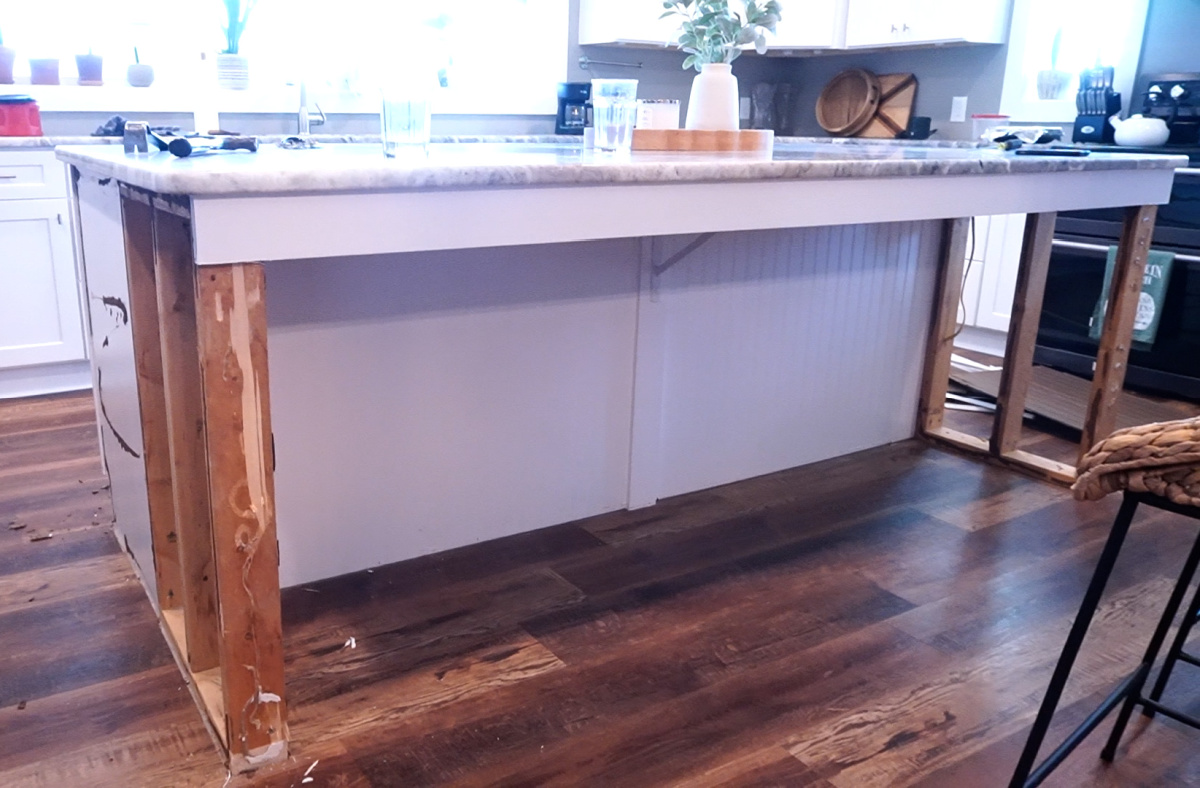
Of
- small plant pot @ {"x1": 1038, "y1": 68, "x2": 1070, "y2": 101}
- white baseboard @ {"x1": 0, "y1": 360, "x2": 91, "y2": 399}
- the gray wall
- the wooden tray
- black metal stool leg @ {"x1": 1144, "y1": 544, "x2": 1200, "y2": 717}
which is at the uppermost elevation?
the gray wall

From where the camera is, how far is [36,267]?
128 inches

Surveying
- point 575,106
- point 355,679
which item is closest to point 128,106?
point 575,106

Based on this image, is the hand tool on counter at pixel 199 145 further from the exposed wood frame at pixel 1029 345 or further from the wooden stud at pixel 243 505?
the exposed wood frame at pixel 1029 345

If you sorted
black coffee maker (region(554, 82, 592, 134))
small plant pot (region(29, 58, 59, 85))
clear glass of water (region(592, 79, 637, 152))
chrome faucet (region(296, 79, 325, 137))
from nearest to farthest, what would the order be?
clear glass of water (region(592, 79, 637, 152))
small plant pot (region(29, 58, 59, 85))
chrome faucet (region(296, 79, 325, 137))
black coffee maker (region(554, 82, 592, 134))

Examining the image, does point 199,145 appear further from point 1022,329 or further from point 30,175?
point 1022,329

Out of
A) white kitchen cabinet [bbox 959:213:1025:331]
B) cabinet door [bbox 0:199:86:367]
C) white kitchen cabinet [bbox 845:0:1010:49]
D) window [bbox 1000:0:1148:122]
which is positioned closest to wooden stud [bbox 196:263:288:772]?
cabinet door [bbox 0:199:86:367]

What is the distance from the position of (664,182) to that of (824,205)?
0.41m

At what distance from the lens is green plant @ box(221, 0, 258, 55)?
3.63m

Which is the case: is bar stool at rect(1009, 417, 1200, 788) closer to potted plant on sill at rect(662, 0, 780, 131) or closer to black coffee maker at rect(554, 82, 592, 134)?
potted plant on sill at rect(662, 0, 780, 131)

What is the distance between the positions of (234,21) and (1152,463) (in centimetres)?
363

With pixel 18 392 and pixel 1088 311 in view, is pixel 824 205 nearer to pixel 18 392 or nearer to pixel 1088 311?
pixel 1088 311

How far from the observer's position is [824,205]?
1792 mm

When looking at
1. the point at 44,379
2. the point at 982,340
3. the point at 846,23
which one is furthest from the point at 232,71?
the point at 982,340

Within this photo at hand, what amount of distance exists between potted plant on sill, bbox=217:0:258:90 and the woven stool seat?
3.50 m
